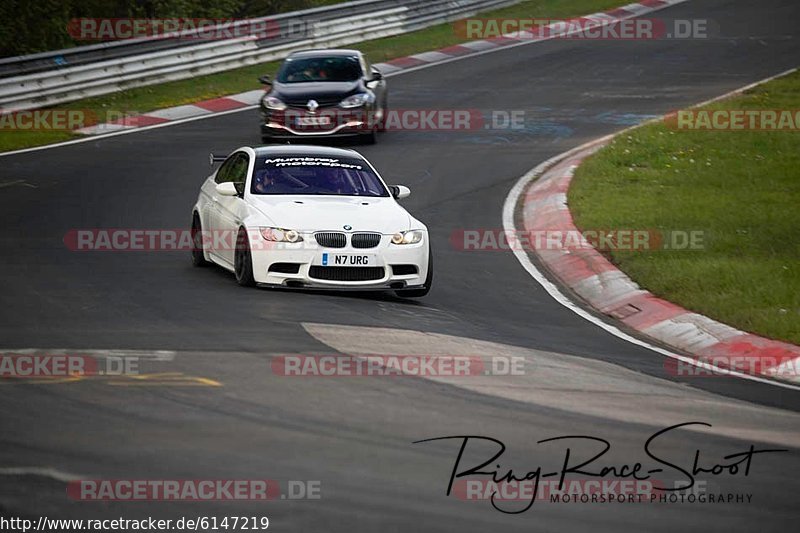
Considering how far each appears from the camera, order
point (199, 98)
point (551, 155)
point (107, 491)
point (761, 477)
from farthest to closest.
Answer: point (199, 98) < point (551, 155) < point (761, 477) < point (107, 491)

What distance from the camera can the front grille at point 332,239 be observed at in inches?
507

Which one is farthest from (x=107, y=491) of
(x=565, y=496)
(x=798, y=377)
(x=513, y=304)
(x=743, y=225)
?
(x=743, y=225)

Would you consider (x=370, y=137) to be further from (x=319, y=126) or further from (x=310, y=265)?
(x=310, y=265)

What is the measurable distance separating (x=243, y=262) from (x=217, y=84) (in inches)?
687

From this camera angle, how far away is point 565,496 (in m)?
7.14

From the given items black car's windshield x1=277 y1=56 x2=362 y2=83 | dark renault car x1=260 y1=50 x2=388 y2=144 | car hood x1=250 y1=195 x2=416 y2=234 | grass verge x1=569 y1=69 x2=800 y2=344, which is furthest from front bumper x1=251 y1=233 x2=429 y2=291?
black car's windshield x1=277 y1=56 x2=362 y2=83

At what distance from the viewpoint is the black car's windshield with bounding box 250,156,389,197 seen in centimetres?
→ 1405

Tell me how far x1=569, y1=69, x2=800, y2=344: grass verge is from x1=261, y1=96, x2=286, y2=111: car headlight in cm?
527

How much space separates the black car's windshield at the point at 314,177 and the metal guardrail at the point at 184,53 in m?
12.6

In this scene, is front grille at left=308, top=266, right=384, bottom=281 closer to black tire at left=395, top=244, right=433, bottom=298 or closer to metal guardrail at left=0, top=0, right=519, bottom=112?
black tire at left=395, top=244, right=433, bottom=298

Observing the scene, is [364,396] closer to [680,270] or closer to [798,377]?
[798,377]

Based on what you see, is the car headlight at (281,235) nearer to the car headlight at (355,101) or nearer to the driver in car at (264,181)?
the driver in car at (264,181)

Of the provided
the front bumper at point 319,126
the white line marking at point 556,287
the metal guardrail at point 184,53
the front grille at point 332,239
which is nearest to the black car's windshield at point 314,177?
the front grille at point 332,239

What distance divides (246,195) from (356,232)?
1474mm
